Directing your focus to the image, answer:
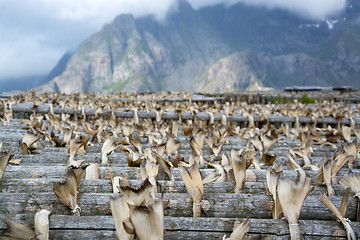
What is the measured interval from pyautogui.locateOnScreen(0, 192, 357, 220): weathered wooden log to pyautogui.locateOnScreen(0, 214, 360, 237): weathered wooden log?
0.52ft

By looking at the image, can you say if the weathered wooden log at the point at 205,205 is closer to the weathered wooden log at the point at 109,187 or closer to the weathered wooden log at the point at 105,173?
the weathered wooden log at the point at 109,187

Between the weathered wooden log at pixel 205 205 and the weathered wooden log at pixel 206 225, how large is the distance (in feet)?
0.52

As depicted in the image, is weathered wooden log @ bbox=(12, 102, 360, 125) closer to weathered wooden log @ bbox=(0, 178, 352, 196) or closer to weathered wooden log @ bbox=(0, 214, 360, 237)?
weathered wooden log @ bbox=(0, 178, 352, 196)

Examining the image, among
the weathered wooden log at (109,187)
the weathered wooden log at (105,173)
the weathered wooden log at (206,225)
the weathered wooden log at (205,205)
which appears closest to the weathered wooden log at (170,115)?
the weathered wooden log at (105,173)

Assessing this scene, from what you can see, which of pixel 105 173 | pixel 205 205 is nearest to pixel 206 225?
pixel 205 205

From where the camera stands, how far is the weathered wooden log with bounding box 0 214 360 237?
159 centimetres

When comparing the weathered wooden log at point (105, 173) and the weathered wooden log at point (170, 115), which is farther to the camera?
the weathered wooden log at point (170, 115)

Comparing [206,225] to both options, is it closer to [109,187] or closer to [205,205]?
[205,205]

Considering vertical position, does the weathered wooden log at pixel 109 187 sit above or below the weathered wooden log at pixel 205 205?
above

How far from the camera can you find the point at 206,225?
5.28 feet

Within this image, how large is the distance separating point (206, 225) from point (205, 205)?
0.24 m

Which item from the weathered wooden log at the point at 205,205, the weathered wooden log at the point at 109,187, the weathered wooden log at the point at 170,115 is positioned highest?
the weathered wooden log at the point at 170,115

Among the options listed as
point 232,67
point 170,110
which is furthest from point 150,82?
point 170,110

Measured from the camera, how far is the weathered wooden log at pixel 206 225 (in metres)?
1.59
